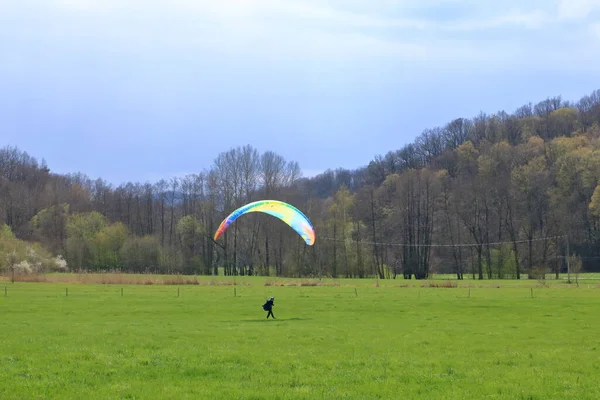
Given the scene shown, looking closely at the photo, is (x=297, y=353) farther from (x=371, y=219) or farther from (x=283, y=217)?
(x=371, y=219)

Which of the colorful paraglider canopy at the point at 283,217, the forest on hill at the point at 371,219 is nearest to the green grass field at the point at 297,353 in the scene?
the colorful paraglider canopy at the point at 283,217

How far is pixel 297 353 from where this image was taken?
16.9 metres

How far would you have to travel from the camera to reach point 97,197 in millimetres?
128375

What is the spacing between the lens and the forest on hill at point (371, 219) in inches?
3610

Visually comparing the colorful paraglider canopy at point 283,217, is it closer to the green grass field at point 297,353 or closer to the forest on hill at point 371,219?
the green grass field at point 297,353

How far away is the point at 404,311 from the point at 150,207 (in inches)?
3843

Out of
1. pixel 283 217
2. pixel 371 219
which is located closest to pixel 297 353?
pixel 283 217

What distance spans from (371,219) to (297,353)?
298 feet

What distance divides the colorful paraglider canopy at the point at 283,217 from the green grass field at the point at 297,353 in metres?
7.01

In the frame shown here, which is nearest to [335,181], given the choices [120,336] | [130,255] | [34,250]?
[130,255]

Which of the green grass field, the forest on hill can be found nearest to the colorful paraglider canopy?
the green grass field

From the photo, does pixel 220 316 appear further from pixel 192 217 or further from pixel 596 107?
pixel 596 107

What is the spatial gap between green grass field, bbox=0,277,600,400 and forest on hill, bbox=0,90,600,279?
53652 mm

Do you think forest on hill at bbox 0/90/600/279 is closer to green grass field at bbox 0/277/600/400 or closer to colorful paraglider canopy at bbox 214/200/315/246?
colorful paraglider canopy at bbox 214/200/315/246
